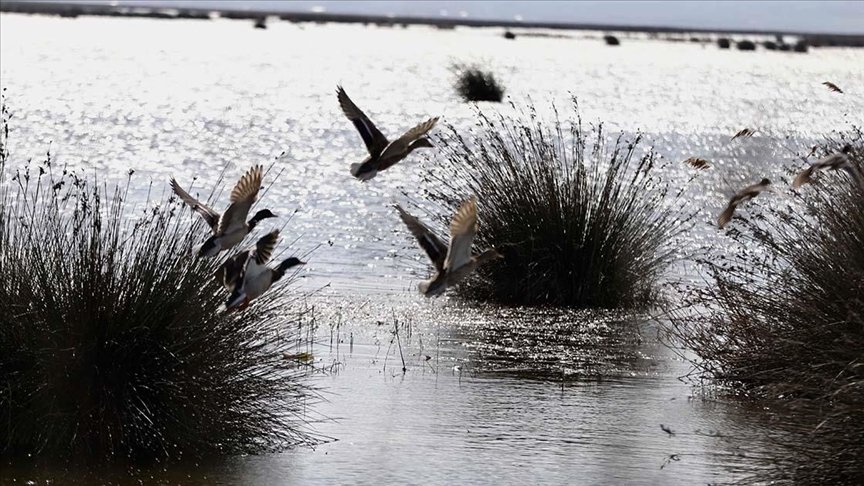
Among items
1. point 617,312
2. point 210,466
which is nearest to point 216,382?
point 210,466

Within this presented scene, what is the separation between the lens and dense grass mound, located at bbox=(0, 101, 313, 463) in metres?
6.45

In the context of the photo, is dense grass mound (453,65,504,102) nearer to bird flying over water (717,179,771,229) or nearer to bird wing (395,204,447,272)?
bird flying over water (717,179,771,229)

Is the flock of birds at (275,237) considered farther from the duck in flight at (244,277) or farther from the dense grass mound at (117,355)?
the dense grass mound at (117,355)

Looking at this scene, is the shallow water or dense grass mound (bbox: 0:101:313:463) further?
the shallow water

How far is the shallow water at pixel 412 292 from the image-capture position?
6.96 metres

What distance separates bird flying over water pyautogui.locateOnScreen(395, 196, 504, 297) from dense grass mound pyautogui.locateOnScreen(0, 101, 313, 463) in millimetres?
1025

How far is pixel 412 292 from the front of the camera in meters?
11.8

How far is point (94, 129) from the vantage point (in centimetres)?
2866

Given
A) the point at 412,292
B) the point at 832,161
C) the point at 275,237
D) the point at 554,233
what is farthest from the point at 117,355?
the point at 412,292

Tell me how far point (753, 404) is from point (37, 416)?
3.92 m

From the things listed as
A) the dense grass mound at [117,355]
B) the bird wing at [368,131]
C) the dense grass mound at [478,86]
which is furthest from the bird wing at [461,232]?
the dense grass mound at [478,86]

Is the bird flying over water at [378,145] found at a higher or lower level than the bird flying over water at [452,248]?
higher

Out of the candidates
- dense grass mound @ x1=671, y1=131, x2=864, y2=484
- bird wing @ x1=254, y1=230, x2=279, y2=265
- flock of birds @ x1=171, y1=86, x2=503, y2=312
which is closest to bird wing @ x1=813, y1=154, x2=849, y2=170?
dense grass mound @ x1=671, y1=131, x2=864, y2=484

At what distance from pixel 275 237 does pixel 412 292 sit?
187 inches
